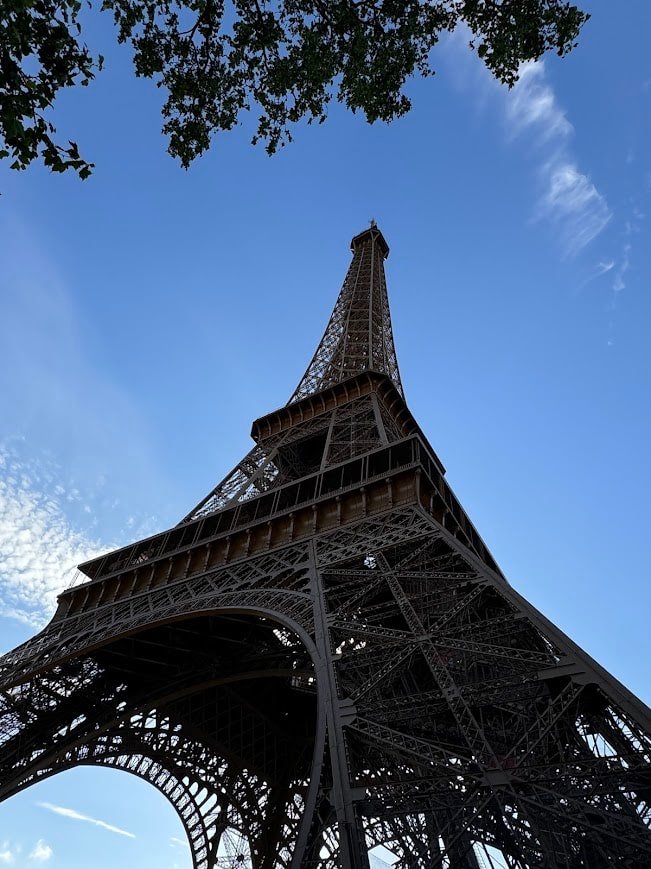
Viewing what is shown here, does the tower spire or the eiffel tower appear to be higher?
the tower spire

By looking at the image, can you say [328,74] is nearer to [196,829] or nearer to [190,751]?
[190,751]

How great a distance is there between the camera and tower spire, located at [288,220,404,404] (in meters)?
37.4

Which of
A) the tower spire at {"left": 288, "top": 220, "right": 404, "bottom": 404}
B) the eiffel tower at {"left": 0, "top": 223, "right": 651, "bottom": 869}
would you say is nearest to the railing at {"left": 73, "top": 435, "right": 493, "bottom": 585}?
the eiffel tower at {"left": 0, "top": 223, "right": 651, "bottom": 869}

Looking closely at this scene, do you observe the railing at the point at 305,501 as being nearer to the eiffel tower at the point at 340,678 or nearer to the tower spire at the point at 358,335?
the eiffel tower at the point at 340,678

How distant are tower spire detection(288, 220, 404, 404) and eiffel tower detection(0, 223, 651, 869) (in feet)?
1.13

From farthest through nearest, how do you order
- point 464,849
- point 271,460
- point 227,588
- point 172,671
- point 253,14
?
1. point 271,460
2. point 172,671
3. point 227,588
4. point 253,14
5. point 464,849

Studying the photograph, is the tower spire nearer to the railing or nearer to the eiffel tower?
the eiffel tower

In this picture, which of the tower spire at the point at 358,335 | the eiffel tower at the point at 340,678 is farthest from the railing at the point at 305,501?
the tower spire at the point at 358,335

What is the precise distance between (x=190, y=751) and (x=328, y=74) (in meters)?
26.6

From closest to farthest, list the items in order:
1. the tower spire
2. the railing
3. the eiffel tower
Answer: the eiffel tower < the railing < the tower spire

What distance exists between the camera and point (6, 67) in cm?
766

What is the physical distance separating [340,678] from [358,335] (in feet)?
112

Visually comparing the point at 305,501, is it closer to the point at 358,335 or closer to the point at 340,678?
the point at 340,678

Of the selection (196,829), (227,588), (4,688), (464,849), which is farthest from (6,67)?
(196,829)
